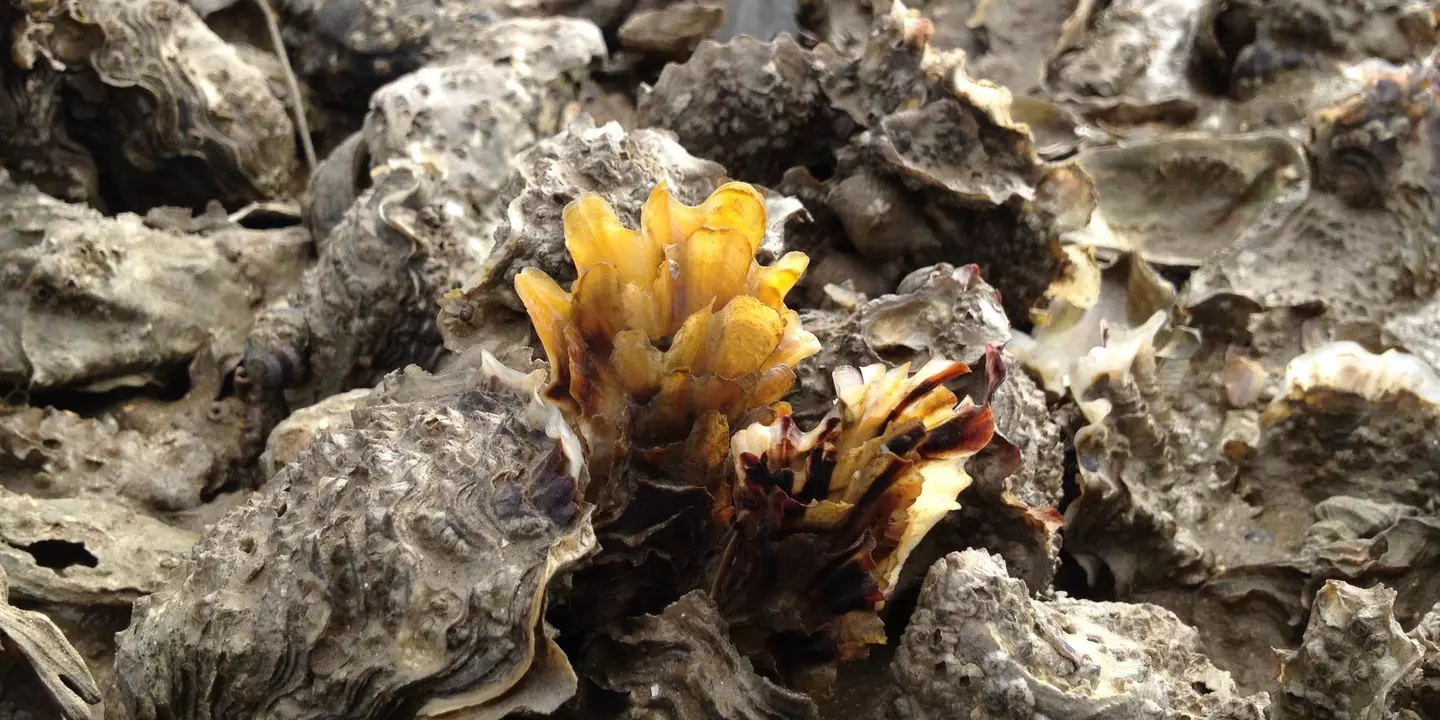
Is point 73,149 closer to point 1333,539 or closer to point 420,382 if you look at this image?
point 420,382

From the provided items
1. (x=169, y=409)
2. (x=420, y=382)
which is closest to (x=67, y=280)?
(x=169, y=409)

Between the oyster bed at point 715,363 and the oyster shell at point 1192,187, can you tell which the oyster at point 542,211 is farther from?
the oyster shell at point 1192,187

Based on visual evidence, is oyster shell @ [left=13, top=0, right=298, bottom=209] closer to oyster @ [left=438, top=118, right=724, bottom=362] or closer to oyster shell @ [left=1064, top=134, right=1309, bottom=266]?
oyster @ [left=438, top=118, right=724, bottom=362]

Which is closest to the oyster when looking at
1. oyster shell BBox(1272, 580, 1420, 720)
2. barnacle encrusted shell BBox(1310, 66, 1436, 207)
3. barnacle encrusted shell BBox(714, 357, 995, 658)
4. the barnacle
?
the barnacle

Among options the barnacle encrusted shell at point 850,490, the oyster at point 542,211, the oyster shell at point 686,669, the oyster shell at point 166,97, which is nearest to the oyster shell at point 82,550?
the oyster at point 542,211

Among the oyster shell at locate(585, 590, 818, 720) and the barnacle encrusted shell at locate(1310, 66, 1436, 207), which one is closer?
the oyster shell at locate(585, 590, 818, 720)
